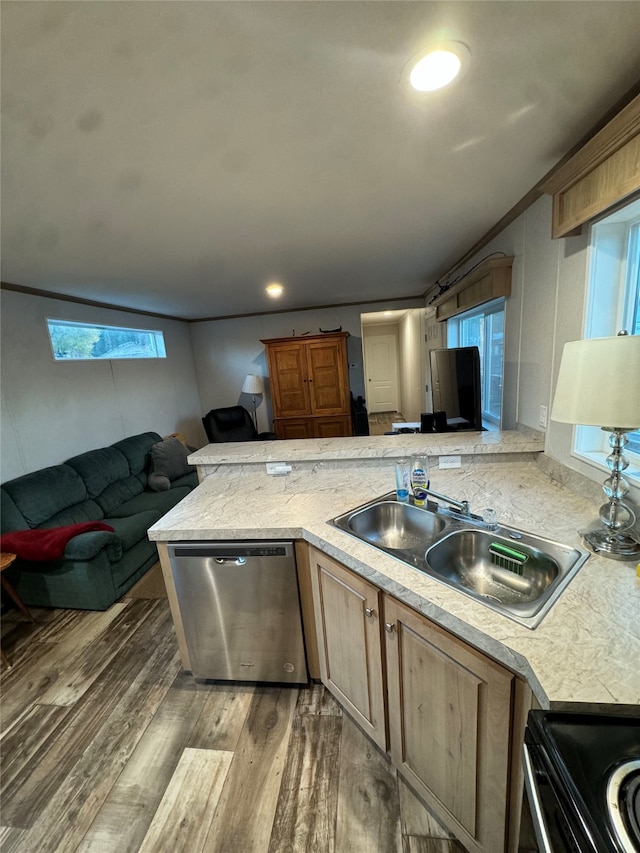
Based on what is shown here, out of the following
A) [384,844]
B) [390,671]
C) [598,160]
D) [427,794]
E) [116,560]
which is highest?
[598,160]

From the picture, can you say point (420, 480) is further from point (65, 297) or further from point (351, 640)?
point (65, 297)

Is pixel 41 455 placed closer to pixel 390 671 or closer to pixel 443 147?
pixel 390 671

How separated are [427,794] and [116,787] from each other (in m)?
1.23

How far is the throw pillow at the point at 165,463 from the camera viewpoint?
12.5ft

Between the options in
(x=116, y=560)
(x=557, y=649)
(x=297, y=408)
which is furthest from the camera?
(x=297, y=408)

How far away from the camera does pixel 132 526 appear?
9.24 ft

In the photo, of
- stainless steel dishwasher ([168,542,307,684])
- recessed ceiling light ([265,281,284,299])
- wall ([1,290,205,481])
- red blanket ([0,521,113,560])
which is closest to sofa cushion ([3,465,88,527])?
wall ([1,290,205,481])

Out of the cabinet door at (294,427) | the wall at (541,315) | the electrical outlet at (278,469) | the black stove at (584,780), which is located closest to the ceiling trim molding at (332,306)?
the cabinet door at (294,427)

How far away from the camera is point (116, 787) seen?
1351 mm

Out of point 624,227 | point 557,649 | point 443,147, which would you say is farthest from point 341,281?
point 557,649

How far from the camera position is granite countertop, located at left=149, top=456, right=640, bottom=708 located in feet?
2.41

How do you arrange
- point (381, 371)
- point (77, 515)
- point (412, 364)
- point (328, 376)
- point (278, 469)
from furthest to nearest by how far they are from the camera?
point (381, 371) < point (412, 364) < point (328, 376) < point (77, 515) < point (278, 469)

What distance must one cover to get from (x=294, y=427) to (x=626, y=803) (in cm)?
484

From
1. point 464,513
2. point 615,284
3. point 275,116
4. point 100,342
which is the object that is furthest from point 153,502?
point 615,284
